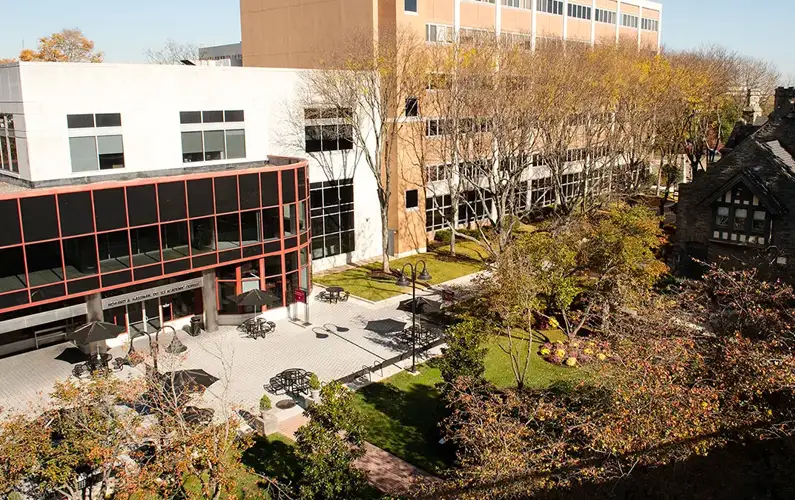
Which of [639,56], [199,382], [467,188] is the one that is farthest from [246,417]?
[639,56]

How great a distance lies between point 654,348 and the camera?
16.0 meters

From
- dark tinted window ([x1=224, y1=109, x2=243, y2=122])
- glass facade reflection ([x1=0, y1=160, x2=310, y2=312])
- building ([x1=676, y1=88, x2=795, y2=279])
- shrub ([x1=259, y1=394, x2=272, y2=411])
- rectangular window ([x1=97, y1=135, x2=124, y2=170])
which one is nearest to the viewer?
shrub ([x1=259, y1=394, x2=272, y2=411])

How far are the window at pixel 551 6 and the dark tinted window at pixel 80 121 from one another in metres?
36.9

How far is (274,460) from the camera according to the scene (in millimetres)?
19391

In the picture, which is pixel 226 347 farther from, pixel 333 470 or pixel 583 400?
pixel 583 400

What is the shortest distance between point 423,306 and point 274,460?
44.4 ft

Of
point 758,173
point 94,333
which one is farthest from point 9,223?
point 758,173

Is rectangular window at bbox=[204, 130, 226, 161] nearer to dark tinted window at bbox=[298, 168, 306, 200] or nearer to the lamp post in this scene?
dark tinted window at bbox=[298, 168, 306, 200]

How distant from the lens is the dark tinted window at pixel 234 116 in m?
32.8

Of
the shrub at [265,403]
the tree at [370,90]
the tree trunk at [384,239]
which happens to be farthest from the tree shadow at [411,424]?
the tree at [370,90]

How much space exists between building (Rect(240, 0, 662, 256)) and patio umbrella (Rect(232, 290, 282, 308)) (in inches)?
495

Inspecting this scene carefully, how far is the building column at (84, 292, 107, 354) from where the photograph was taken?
25.5 metres

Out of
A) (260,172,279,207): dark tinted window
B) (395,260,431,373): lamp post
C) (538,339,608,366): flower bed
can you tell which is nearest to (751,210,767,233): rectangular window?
(538,339,608,366): flower bed

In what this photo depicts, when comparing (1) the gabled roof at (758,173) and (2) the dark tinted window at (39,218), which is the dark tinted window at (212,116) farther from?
(1) the gabled roof at (758,173)
